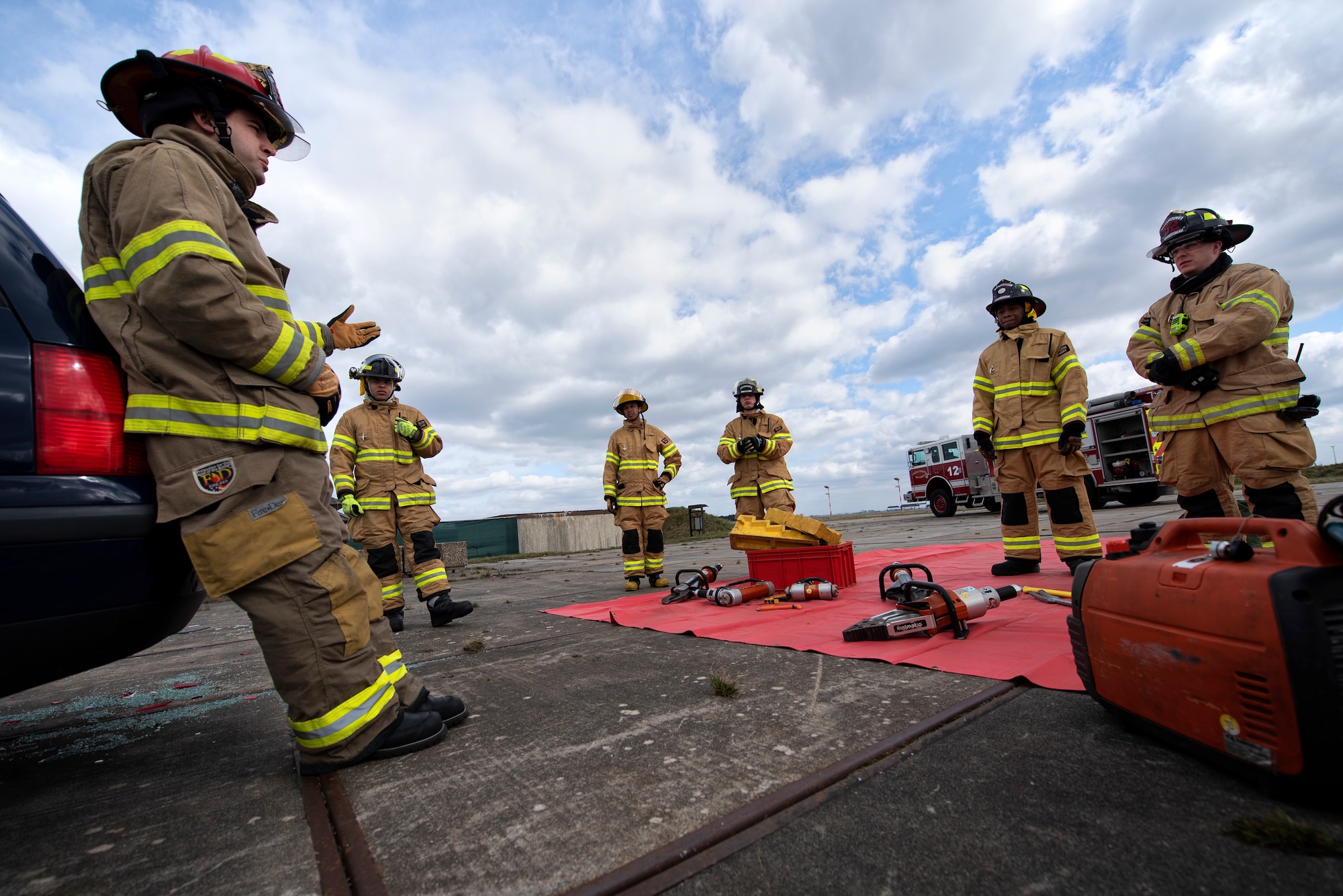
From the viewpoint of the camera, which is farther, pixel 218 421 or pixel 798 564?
pixel 798 564

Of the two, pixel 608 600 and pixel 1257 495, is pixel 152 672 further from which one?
pixel 1257 495

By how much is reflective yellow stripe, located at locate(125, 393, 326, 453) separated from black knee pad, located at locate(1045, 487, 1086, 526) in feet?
15.2

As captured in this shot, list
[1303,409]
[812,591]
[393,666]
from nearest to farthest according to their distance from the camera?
[393,666] → [1303,409] → [812,591]

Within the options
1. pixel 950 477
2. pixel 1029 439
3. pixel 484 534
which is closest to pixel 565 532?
pixel 484 534

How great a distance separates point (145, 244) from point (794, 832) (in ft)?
6.96

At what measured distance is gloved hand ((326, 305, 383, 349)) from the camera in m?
2.12

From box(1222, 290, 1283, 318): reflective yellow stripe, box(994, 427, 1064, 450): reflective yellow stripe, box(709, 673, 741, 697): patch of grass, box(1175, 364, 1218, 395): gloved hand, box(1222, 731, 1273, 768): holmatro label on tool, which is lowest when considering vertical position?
box(709, 673, 741, 697): patch of grass

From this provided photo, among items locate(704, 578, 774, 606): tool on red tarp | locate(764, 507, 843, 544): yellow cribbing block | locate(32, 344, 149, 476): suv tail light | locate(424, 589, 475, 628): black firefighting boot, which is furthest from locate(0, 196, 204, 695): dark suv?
locate(764, 507, 843, 544): yellow cribbing block

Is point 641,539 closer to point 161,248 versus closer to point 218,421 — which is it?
point 218,421

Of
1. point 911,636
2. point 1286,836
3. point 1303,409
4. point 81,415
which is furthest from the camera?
point 1303,409

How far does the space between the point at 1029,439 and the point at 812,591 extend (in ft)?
6.80

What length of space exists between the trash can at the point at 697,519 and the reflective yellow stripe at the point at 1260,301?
70.8 ft

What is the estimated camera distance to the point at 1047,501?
4375 millimetres

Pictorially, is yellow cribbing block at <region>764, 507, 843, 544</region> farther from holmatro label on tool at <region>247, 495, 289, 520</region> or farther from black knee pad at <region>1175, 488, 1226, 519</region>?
holmatro label on tool at <region>247, 495, 289, 520</region>
